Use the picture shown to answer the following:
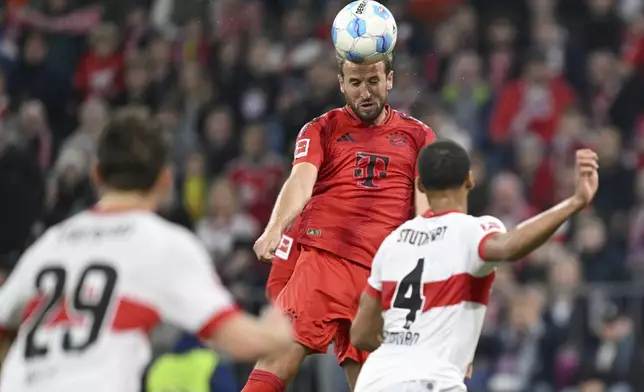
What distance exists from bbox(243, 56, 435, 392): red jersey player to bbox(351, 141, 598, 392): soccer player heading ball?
4.78ft

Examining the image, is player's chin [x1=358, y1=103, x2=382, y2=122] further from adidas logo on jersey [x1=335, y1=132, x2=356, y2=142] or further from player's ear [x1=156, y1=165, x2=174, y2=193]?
player's ear [x1=156, y1=165, x2=174, y2=193]

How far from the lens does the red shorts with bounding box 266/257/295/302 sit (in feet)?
28.1

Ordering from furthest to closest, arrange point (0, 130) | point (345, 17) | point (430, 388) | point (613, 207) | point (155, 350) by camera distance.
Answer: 1. point (0, 130)
2. point (613, 207)
3. point (155, 350)
4. point (345, 17)
5. point (430, 388)

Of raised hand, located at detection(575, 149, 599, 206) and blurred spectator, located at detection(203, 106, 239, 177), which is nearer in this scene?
raised hand, located at detection(575, 149, 599, 206)

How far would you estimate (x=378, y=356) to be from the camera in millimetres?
6684

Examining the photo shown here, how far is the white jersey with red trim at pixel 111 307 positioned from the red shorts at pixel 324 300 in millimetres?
2763

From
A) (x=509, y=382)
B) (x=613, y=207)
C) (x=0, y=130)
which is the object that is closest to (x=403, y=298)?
(x=509, y=382)

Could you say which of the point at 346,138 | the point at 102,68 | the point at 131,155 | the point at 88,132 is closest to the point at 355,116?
the point at 346,138

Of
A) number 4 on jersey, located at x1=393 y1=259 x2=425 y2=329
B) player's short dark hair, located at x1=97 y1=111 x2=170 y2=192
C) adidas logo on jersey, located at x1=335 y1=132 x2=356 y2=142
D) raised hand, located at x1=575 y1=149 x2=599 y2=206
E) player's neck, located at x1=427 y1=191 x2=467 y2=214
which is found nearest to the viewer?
player's short dark hair, located at x1=97 y1=111 x2=170 y2=192

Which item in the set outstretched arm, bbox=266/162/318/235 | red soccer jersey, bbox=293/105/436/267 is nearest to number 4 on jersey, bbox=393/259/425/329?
outstretched arm, bbox=266/162/318/235

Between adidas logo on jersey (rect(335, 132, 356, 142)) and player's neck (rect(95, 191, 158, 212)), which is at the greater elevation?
adidas logo on jersey (rect(335, 132, 356, 142))

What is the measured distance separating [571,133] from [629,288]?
7.95 feet

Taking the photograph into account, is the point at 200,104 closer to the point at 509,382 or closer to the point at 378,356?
the point at 509,382

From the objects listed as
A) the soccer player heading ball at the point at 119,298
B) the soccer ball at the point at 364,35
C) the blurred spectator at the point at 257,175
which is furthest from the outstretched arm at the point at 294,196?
the blurred spectator at the point at 257,175
